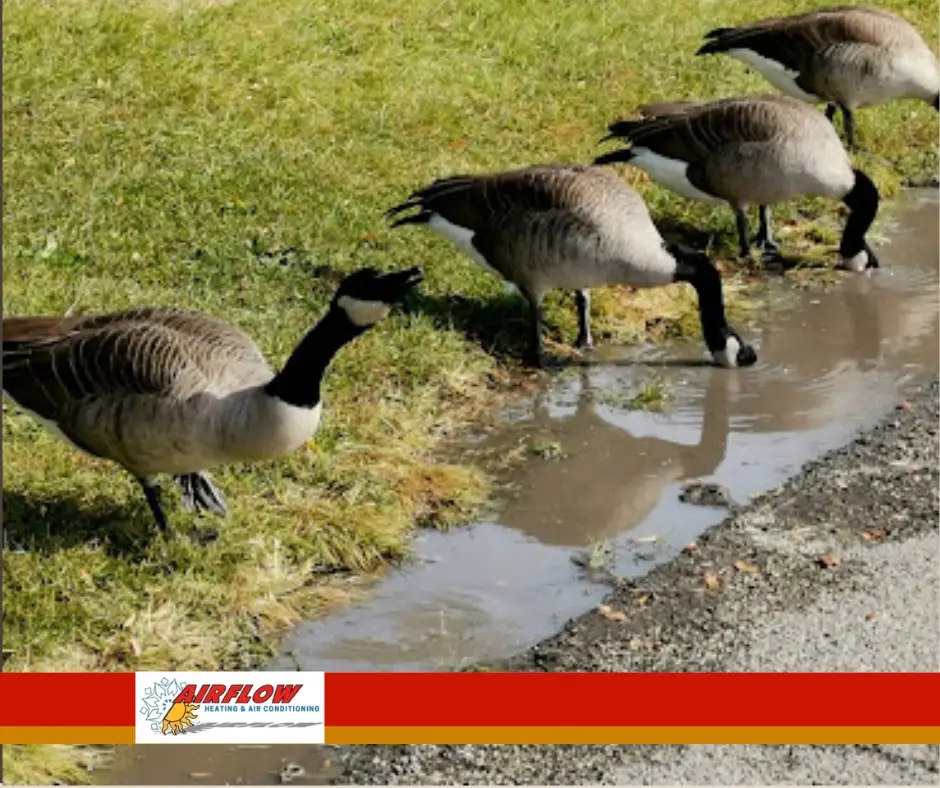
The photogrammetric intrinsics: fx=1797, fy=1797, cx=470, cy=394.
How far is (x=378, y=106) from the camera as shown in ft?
43.4

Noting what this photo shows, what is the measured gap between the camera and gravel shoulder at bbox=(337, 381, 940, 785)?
607 cm

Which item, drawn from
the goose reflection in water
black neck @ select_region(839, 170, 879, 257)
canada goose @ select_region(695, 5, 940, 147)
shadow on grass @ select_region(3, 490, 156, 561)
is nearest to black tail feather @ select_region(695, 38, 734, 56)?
canada goose @ select_region(695, 5, 940, 147)

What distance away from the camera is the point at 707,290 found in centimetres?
996

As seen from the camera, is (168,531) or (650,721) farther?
(168,531)

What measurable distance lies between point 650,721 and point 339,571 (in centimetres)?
313

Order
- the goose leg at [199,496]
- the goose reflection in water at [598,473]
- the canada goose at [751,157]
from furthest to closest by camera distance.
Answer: the canada goose at [751,157]
the goose reflection in water at [598,473]
the goose leg at [199,496]

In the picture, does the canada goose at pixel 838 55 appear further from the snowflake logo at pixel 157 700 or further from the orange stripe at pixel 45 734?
the orange stripe at pixel 45 734

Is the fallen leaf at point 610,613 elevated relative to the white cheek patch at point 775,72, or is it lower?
lower

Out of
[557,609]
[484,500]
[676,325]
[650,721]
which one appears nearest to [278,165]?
[676,325]

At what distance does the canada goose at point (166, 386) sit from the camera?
6.77 m

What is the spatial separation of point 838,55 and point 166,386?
8.27 metres

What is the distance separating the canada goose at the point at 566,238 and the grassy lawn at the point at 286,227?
1.53 feet

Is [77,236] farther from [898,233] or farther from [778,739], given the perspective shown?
[778,739]

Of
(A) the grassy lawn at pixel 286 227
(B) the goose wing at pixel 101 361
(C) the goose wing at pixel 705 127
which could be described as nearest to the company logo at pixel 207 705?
(A) the grassy lawn at pixel 286 227
